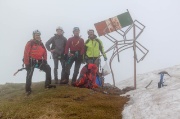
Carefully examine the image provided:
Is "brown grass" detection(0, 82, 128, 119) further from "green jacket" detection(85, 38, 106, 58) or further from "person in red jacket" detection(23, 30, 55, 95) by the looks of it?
"green jacket" detection(85, 38, 106, 58)

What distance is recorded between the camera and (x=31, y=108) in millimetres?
11797

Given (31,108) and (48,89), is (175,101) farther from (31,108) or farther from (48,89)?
(48,89)

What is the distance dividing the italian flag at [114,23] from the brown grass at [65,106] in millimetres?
4469

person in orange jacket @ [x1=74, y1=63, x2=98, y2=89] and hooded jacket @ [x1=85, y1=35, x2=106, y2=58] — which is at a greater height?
hooded jacket @ [x1=85, y1=35, x2=106, y2=58]

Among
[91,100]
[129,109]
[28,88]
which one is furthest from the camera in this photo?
[28,88]

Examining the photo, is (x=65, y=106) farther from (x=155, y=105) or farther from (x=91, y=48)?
(x=91, y=48)

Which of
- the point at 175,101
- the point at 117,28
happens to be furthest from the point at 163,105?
the point at 117,28

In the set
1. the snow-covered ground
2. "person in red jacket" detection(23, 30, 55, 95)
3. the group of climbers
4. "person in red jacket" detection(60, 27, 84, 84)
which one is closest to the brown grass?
the snow-covered ground

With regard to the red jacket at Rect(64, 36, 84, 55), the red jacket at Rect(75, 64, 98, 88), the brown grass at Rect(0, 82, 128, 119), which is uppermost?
the red jacket at Rect(64, 36, 84, 55)

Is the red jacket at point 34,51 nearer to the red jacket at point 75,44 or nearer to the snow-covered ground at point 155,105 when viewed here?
the red jacket at point 75,44

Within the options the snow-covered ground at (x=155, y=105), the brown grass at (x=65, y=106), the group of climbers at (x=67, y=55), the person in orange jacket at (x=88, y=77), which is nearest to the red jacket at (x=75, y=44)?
the group of climbers at (x=67, y=55)

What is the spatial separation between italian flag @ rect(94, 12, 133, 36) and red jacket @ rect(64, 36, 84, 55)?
156 centimetres

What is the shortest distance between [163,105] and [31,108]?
15.9 feet

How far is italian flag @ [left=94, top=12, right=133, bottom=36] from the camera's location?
16.9 m
